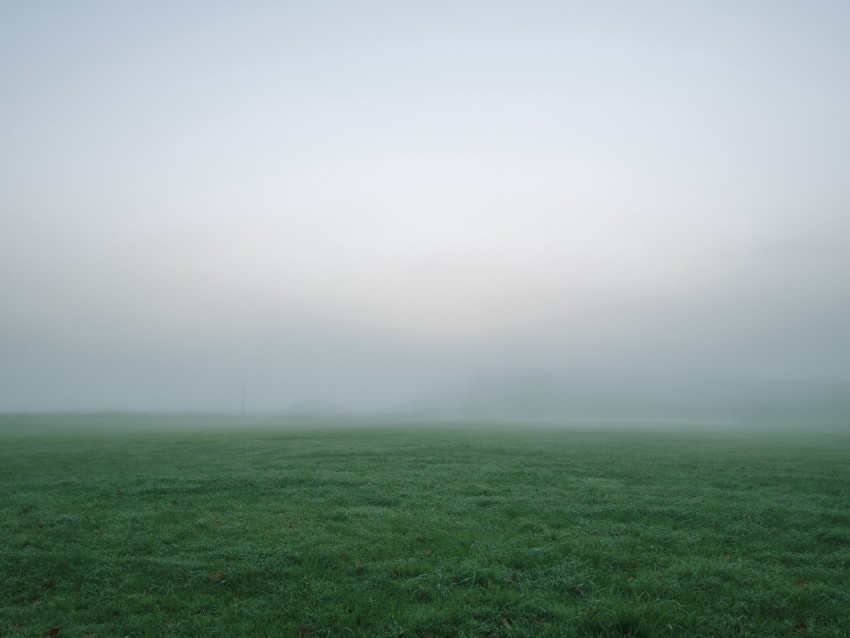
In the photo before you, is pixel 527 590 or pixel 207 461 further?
pixel 207 461

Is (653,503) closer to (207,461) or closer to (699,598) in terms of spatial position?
(699,598)

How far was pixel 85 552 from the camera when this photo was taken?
11078 millimetres

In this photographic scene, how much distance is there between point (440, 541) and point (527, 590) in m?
3.01

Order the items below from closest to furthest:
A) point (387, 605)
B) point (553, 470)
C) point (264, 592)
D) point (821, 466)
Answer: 1. point (387, 605)
2. point (264, 592)
3. point (553, 470)
4. point (821, 466)

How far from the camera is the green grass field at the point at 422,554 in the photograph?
26.7 feet

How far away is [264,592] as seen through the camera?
925 centimetres

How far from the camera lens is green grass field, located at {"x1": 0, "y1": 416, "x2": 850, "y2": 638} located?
815 cm

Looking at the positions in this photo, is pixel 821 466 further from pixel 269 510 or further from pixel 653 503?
pixel 269 510

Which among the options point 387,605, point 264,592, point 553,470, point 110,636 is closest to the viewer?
point 110,636

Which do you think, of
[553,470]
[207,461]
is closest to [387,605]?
[553,470]

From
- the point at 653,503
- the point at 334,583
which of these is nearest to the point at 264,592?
the point at 334,583

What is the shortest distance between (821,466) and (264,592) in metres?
25.3

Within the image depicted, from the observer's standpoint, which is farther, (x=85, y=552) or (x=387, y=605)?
(x=85, y=552)

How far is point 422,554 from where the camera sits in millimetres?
10805
